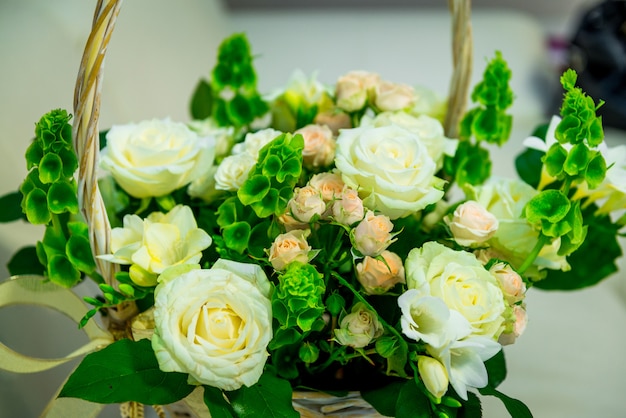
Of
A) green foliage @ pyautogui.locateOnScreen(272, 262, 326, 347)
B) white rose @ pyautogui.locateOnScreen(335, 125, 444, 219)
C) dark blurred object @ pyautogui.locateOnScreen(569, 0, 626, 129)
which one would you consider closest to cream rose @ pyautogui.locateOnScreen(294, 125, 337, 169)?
white rose @ pyautogui.locateOnScreen(335, 125, 444, 219)

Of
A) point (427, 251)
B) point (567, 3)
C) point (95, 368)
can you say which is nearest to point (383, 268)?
point (427, 251)

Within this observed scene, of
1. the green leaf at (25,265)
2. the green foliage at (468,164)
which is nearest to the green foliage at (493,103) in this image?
the green foliage at (468,164)

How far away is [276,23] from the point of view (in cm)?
157

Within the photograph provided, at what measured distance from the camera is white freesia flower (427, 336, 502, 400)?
39 centimetres

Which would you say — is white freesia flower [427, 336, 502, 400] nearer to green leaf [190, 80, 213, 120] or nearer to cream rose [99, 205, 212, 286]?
cream rose [99, 205, 212, 286]

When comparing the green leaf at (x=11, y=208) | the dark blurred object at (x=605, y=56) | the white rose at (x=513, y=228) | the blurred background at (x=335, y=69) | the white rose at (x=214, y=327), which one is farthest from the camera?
the dark blurred object at (x=605, y=56)

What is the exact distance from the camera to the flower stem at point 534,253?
457 mm

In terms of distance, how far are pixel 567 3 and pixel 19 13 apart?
165 centimetres

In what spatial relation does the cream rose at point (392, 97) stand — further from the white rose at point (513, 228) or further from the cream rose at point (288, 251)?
the cream rose at point (288, 251)

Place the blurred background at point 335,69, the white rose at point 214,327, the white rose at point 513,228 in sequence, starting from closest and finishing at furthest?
the white rose at point 214,327 < the white rose at point 513,228 < the blurred background at point 335,69

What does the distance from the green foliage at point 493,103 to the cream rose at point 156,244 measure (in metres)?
0.28

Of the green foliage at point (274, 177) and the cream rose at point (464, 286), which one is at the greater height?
the green foliage at point (274, 177)

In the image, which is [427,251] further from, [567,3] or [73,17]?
[567,3]

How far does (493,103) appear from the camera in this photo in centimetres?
55
